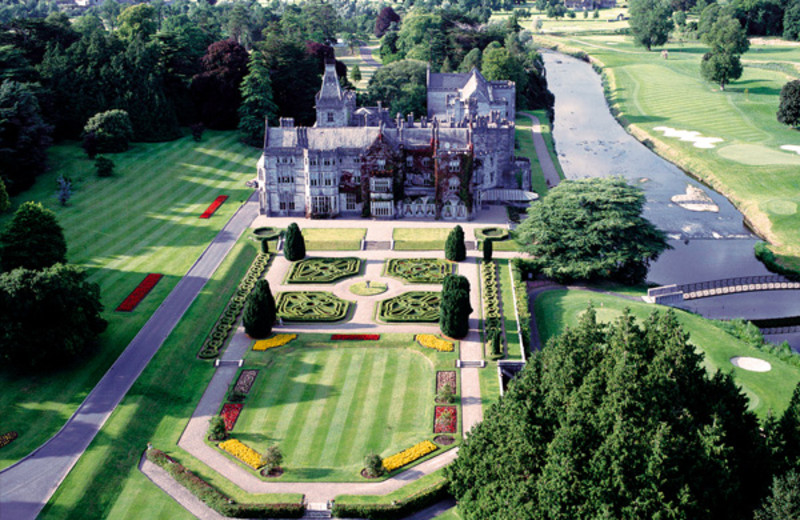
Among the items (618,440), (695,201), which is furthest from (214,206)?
(618,440)

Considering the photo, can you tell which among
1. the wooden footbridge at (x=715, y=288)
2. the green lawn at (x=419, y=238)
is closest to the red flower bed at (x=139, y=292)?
the green lawn at (x=419, y=238)

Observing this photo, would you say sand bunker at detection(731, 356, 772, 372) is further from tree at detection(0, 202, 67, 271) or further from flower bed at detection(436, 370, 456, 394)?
tree at detection(0, 202, 67, 271)

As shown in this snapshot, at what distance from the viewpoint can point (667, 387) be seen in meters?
42.1

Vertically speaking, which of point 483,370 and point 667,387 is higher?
point 667,387

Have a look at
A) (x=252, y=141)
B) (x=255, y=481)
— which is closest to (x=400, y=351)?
(x=255, y=481)

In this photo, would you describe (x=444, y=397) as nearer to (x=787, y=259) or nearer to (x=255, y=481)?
(x=255, y=481)

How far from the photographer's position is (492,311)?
76688mm

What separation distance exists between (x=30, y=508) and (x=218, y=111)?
99.3 m

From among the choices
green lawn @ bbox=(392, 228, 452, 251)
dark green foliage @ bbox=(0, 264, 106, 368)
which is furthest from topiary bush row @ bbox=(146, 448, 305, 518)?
green lawn @ bbox=(392, 228, 452, 251)

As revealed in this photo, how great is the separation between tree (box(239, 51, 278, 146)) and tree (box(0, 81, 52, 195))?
33883 millimetres

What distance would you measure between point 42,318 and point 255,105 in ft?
263

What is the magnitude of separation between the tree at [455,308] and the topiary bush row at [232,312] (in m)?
21.1

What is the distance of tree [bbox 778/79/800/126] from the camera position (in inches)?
5704

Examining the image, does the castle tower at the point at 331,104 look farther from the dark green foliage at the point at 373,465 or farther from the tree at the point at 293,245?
the dark green foliage at the point at 373,465
